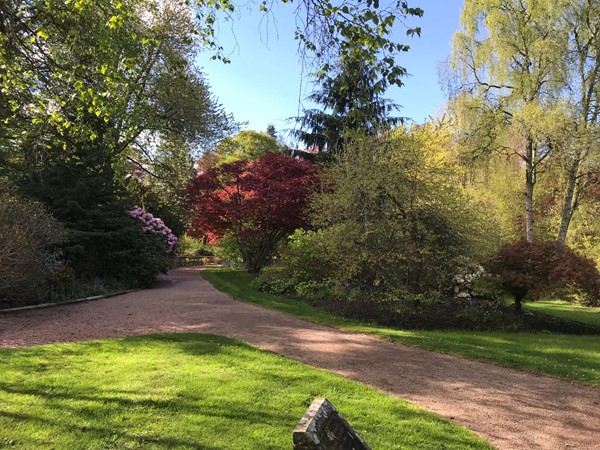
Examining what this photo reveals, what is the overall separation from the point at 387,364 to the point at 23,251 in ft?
24.5

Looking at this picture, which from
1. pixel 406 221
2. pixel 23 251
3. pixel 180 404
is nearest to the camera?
pixel 180 404

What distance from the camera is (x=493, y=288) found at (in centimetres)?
1277

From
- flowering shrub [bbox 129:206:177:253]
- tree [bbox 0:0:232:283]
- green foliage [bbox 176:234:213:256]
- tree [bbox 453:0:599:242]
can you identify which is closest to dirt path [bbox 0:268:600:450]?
tree [bbox 0:0:232:283]

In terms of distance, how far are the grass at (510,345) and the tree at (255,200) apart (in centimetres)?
708

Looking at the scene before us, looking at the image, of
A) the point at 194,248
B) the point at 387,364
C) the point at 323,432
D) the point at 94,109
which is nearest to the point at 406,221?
the point at 387,364

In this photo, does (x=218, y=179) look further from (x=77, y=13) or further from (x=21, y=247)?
(x=77, y=13)

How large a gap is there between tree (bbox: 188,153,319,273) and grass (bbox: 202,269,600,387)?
23.2 feet

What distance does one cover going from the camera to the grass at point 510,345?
6.81m

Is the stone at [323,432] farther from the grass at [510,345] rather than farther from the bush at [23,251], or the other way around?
the bush at [23,251]

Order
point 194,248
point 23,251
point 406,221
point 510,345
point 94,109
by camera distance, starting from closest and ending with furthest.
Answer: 1. point 94,109
2. point 510,345
3. point 23,251
4. point 406,221
5. point 194,248

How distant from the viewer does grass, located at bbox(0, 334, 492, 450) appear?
3654 mm

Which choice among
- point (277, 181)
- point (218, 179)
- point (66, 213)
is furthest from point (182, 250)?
point (66, 213)

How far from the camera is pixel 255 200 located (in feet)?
62.0

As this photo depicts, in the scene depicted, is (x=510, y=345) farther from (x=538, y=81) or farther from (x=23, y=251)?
(x=538, y=81)
